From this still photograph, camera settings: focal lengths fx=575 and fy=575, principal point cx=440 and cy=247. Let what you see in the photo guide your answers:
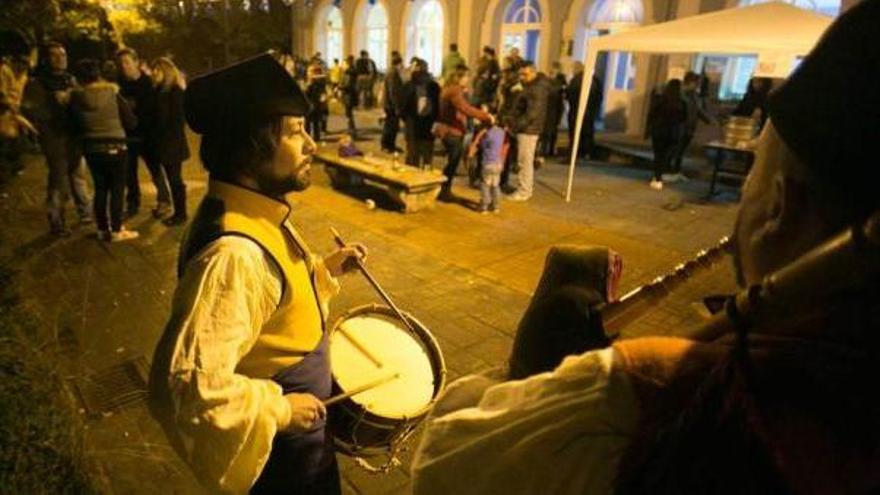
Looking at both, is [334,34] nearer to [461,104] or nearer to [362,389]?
[461,104]

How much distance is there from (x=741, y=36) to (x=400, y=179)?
4925 mm

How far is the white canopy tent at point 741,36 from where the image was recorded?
7.24 meters

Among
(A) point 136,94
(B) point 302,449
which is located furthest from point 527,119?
(B) point 302,449

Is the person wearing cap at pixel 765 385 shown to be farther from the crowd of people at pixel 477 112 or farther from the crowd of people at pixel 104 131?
the crowd of people at pixel 477 112

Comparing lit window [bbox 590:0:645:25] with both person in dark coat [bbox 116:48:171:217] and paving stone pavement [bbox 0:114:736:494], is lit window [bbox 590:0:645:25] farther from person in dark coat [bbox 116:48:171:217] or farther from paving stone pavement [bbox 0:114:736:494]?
person in dark coat [bbox 116:48:171:217]

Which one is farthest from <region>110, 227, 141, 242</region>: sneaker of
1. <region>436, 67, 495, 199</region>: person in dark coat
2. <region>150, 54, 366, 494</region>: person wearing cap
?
<region>150, 54, 366, 494</region>: person wearing cap

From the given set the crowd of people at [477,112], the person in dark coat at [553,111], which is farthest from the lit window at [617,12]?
the person in dark coat at [553,111]

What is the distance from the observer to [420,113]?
9.53 metres

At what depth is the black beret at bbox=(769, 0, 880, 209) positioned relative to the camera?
603 mm

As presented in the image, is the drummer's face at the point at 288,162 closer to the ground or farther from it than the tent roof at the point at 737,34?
closer to the ground

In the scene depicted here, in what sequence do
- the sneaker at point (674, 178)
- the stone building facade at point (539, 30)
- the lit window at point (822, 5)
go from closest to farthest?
1. the sneaker at point (674, 178)
2. the lit window at point (822, 5)
3. the stone building facade at point (539, 30)

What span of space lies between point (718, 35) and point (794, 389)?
27.8 ft

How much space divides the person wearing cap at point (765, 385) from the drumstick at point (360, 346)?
137 centimetres

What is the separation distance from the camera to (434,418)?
2.96ft
